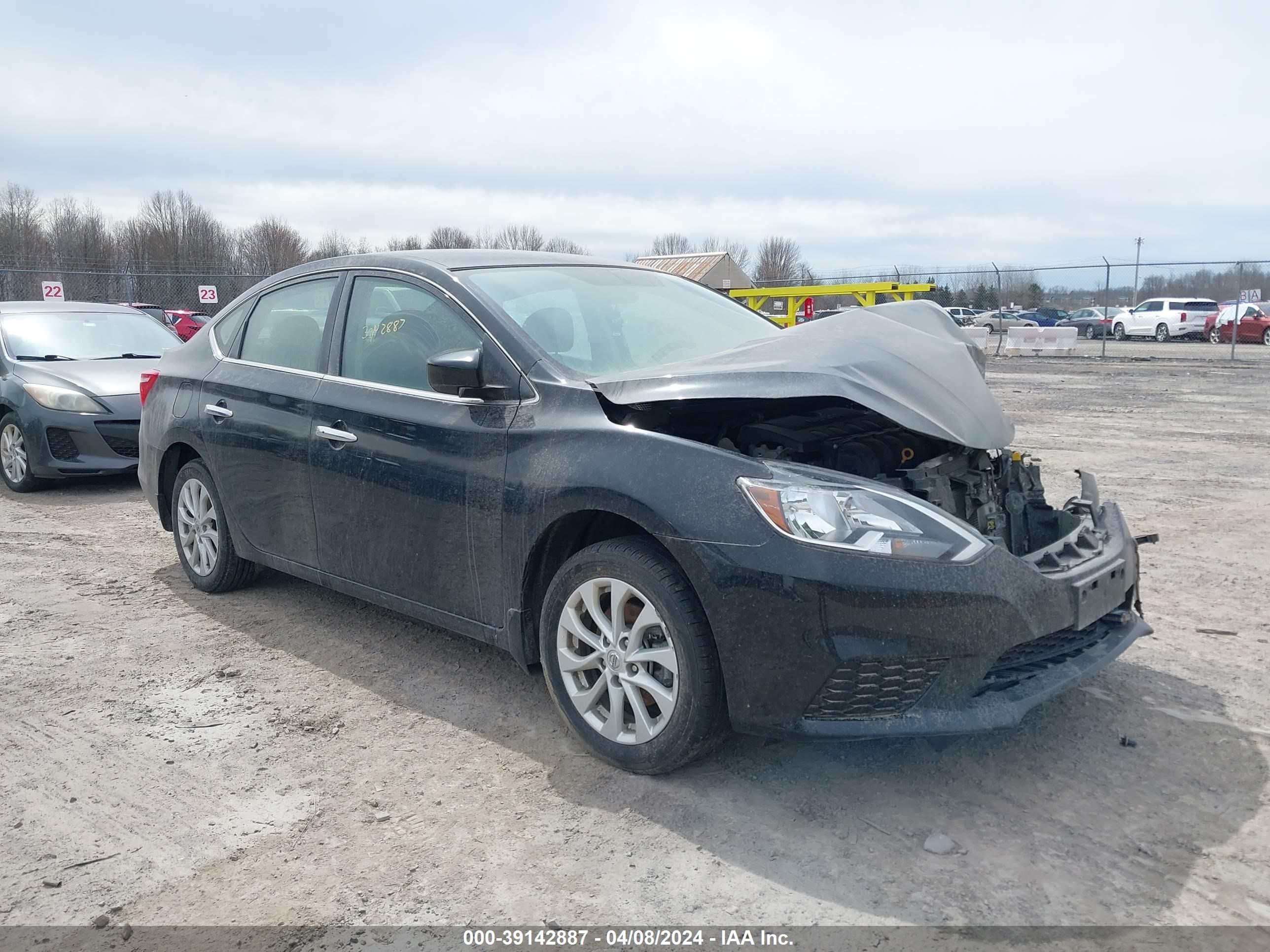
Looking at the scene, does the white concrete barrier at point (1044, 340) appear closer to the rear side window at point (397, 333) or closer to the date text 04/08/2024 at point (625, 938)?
the rear side window at point (397, 333)

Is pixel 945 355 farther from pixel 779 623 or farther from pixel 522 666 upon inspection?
pixel 522 666

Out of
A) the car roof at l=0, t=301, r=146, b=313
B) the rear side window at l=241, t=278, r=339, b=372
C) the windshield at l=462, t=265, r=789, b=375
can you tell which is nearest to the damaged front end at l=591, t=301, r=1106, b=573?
the windshield at l=462, t=265, r=789, b=375

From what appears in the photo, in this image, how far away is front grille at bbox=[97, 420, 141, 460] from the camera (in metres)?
8.07

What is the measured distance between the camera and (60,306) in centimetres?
949

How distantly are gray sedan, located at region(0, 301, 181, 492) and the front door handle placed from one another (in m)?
4.27

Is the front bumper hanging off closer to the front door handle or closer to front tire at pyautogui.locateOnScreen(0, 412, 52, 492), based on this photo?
the front door handle

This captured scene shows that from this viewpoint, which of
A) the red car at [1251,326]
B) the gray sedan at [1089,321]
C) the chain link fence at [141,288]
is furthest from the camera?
the gray sedan at [1089,321]

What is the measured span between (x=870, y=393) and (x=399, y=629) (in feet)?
8.47

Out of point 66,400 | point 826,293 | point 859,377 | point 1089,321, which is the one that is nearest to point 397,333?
point 859,377

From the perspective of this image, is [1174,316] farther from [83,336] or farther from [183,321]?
[83,336]

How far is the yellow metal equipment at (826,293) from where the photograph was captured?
1830 cm

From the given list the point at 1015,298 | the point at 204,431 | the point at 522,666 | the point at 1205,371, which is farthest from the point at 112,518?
the point at 1015,298

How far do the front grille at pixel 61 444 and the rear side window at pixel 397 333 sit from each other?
491cm

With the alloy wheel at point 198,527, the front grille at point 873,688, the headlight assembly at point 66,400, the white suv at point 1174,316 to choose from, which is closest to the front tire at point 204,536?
the alloy wheel at point 198,527
